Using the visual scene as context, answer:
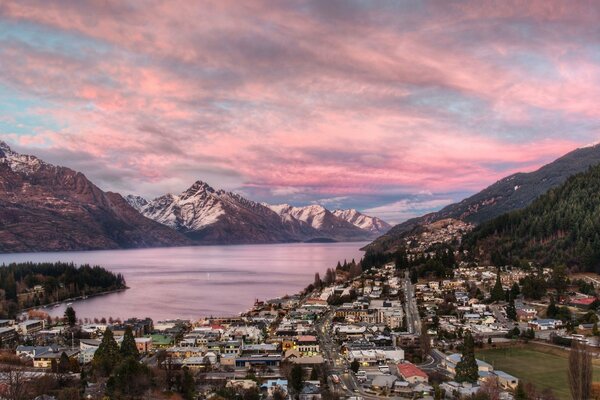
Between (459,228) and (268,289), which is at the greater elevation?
(459,228)

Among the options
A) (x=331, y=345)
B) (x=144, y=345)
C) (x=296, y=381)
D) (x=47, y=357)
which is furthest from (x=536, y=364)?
(x=47, y=357)

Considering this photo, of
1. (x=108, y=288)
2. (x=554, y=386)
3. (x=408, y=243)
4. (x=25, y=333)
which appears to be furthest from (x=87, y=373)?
(x=408, y=243)

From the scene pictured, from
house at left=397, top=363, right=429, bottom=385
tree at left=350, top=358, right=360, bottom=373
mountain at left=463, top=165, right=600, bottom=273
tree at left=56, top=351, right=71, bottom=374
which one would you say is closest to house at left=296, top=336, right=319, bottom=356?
tree at left=350, top=358, right=360, bottom=373

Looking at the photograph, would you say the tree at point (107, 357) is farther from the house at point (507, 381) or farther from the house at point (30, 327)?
the house at point (507, 381)

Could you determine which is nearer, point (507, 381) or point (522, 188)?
point (507, 381)

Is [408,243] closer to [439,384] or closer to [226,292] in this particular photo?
[226,292]

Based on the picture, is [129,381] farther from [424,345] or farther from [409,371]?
[424,345]

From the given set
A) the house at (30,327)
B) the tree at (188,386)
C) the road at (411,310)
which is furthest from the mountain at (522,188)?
the tree at (188,386)
